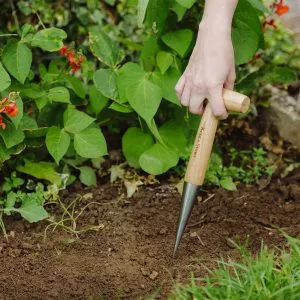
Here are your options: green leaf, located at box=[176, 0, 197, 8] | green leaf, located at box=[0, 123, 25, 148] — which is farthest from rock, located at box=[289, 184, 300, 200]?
green leaf, located at box=[0, 123, 25, 148]

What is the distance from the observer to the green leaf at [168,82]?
123 inches

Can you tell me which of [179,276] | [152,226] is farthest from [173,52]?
[179,276]

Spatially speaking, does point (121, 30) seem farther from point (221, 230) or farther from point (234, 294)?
point (234, 294)

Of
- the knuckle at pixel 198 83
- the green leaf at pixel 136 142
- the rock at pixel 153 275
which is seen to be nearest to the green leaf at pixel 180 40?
the green leaf at pixel 136 142

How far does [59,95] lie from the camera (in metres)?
3.10

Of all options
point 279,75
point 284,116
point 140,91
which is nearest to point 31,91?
point 140,91

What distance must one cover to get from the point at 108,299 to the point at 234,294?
44 cm

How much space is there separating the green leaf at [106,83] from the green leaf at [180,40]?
0.86ft

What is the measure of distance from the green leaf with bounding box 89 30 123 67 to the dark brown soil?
0.54m

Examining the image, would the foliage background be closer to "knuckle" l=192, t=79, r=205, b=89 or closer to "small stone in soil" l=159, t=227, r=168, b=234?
"small stone in soil" l=159, t=227, r=168, b=234

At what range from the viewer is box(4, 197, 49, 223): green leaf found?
295 cm

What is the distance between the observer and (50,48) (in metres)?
3.02

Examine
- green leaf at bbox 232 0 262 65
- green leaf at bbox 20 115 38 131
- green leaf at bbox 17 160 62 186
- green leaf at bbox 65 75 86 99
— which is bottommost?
green leaf at bbox 17 160 62 186

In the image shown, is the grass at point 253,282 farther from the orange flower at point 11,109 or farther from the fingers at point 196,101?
the orange flower at point 11,109
